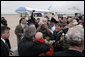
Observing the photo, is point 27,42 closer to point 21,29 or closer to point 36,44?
point 36,44

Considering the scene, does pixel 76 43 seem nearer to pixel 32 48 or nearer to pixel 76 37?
pixel 76 37

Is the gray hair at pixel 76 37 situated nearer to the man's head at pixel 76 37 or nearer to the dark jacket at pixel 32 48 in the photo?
the man's head at pixel 76 37

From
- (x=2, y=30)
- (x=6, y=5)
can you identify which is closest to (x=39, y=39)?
(x=2, y=30)

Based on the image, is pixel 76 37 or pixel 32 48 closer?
pixel 76 37

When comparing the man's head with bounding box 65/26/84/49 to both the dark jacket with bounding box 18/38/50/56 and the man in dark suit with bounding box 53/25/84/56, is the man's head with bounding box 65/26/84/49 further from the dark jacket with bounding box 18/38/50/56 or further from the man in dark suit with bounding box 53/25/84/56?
the dark jacket with bounding box 18/38/50/56

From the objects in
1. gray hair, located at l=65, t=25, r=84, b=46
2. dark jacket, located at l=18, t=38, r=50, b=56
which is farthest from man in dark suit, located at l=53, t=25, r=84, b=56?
dark jacket, located at l=18, t=38, r=50, b=56

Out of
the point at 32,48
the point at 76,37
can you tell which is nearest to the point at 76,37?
the point at 76,37

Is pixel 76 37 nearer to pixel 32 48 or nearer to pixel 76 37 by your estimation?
pixel 76 37

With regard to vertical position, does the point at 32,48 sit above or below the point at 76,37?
below

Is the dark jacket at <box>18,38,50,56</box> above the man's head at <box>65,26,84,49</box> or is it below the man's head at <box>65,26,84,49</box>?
below

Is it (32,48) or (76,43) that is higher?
(76,43)

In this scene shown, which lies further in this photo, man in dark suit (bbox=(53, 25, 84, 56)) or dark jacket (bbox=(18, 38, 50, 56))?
dark jacket (bbox=(18, 38, 50, 56))

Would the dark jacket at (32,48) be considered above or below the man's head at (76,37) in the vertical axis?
below

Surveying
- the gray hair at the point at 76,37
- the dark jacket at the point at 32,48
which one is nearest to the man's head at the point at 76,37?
the gray hair at the point at 76,37
